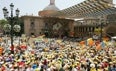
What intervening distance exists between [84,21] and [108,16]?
1129 centimetres

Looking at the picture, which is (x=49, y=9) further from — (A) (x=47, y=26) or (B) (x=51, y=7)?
(A) (x=47, y=26)

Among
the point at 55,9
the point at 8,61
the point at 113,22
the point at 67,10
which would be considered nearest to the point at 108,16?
the point at 113,22

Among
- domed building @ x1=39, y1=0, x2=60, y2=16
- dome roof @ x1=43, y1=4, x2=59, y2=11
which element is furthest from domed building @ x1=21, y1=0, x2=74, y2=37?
dome roof @ x1=43, y1=4, x2=59, y2=11

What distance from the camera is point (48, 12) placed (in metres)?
116

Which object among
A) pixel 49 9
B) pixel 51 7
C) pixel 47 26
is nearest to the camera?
pixel 47 26

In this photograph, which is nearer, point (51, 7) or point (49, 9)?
point (49, 9)

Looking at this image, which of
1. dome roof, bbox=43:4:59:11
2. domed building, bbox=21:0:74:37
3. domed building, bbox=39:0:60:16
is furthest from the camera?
dome roof, bbox=43:4:59:11

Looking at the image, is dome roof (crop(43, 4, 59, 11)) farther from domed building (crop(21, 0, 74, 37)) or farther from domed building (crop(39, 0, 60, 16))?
domed building (crop(21, 0, 74, 37))

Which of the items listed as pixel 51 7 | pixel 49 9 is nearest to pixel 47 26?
pixel 49 9

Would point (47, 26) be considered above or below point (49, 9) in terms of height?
below

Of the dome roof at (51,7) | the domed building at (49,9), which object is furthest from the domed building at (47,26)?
the dome roof at (51,7)

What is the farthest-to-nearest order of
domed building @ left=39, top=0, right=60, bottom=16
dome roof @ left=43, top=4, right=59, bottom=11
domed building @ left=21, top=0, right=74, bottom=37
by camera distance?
dome roof @ left=43, top=4, right=59, bottom=11 → domed building @ left=39, top=0, right=60, bottom=16 → domed building @ left=21, top=0, right=74, bottom=37

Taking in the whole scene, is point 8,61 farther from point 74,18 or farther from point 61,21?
point 74,18

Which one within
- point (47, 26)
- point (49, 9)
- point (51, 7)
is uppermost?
point (51, 7)
